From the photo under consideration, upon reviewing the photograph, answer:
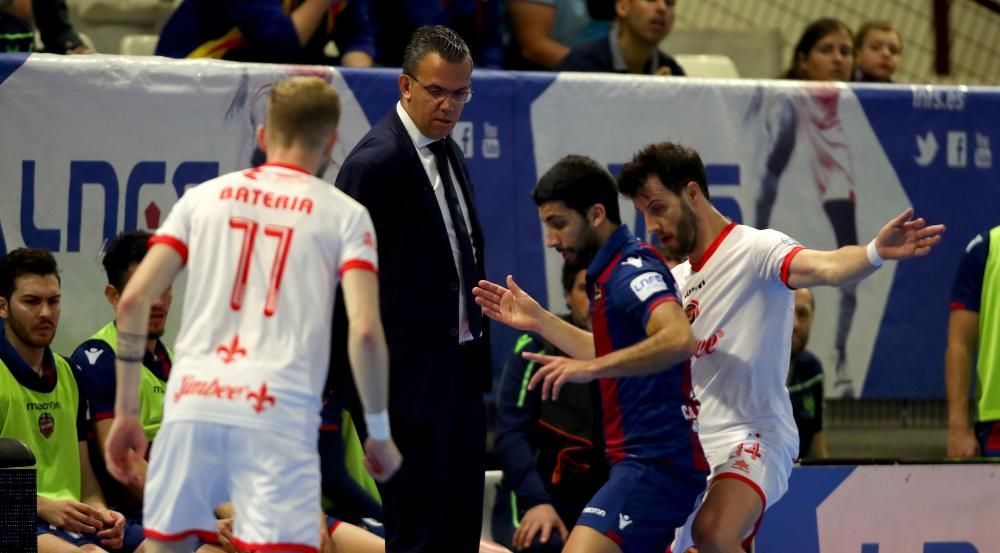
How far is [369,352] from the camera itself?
4.16 m

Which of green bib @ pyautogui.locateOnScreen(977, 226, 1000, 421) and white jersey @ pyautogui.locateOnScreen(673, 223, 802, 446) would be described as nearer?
white jersey @ pyautogui.locateOnScreen(673, 223, 802, 446)

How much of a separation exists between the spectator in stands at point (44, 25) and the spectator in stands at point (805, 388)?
3.76 meters

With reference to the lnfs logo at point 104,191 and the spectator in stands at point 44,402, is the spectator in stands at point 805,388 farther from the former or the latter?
the spectator in stands at point 44,402

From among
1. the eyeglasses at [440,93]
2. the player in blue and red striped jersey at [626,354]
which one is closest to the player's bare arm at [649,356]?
the player in blue and red striped jersey at [626,354]

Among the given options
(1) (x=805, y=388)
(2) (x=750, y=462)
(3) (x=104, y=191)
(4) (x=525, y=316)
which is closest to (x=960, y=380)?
(1) (x=805, y=388)

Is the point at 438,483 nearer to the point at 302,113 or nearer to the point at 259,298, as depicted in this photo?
the point at 259,298

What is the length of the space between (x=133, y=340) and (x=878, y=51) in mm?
6013

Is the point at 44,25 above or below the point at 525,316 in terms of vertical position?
above

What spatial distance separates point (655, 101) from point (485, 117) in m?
0.87

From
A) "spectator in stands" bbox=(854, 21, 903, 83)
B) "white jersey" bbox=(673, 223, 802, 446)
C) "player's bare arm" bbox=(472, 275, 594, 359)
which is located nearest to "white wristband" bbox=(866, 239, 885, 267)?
"white jersey" bbox=(673, 223, 802, 446)

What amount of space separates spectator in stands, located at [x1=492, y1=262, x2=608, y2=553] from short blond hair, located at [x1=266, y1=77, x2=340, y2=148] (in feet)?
8.83

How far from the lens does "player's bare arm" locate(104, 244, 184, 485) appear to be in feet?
13.7

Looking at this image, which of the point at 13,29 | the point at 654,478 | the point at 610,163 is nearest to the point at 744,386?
the point at 654,478

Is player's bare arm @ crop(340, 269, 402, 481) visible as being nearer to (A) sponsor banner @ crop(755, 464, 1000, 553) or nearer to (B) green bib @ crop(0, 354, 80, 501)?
(B) green bib @ crop(0, 354, 80, 501)
